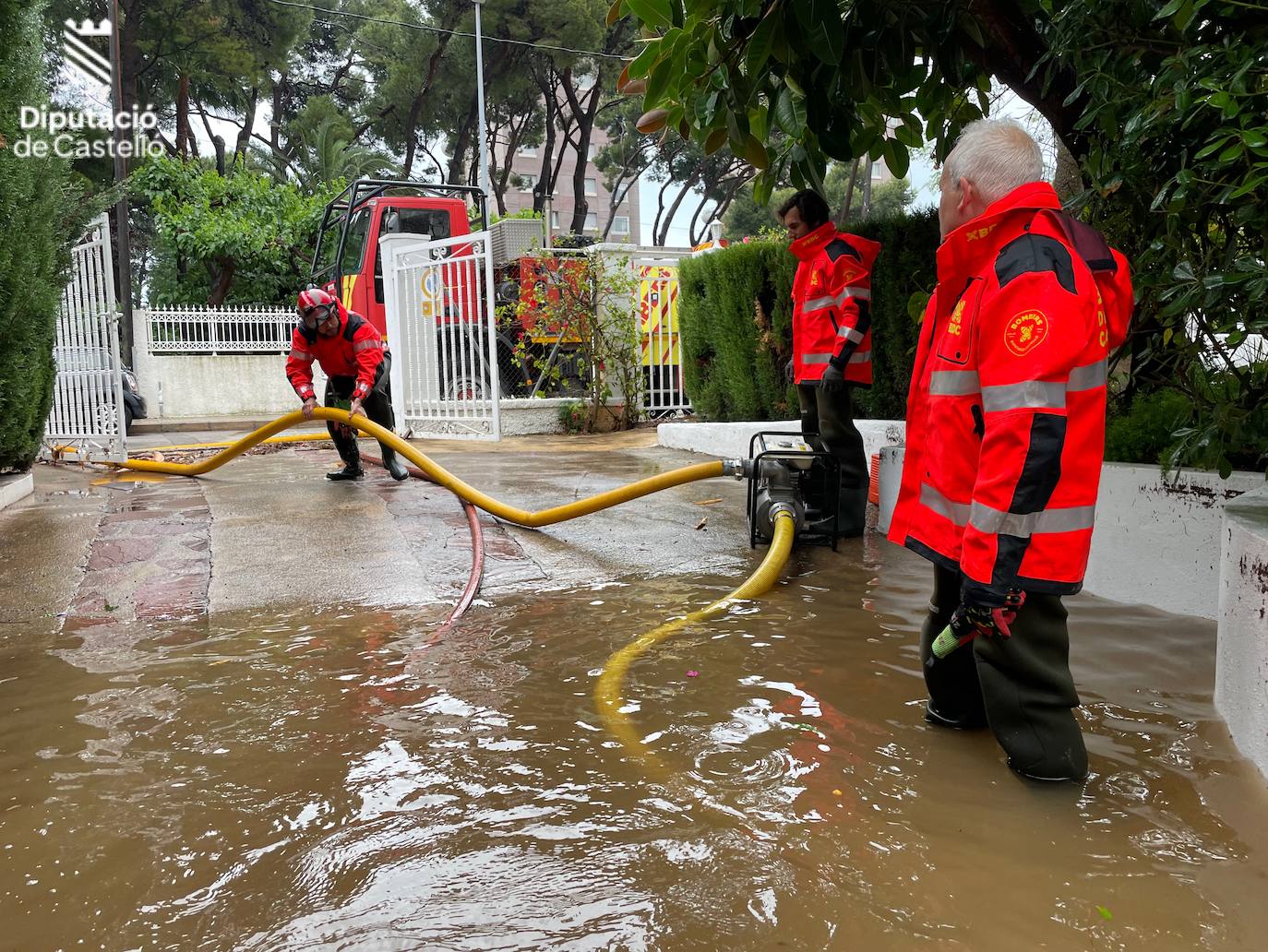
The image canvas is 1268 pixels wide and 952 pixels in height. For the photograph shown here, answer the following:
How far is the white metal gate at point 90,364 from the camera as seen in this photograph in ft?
28.5

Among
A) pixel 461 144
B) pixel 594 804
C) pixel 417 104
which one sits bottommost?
pixel 594 804

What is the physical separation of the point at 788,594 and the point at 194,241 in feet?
69.7

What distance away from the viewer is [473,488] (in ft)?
21.6

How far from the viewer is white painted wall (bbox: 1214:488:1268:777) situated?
2477mm

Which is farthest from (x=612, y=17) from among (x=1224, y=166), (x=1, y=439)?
(x=1, y=439)

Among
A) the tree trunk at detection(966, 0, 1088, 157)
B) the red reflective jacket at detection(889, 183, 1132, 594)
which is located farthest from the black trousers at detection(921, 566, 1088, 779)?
the tree trunk at detection(966, 0, 1088, 157)

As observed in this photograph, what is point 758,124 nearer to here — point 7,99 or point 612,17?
point 612,17

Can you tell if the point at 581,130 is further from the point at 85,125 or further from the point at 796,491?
the point at 796,491

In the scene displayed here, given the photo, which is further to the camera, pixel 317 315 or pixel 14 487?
pixel 317 315

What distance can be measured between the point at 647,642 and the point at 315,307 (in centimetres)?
450

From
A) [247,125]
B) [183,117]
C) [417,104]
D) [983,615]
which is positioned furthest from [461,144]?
[983,615]

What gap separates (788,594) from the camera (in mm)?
4371

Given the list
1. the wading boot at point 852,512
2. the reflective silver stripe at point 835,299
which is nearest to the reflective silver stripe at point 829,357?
the reflective silver stripe at point 835,299

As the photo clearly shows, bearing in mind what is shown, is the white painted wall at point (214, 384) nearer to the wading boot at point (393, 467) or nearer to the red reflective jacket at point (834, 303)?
the wading boot at point (393, 467)
